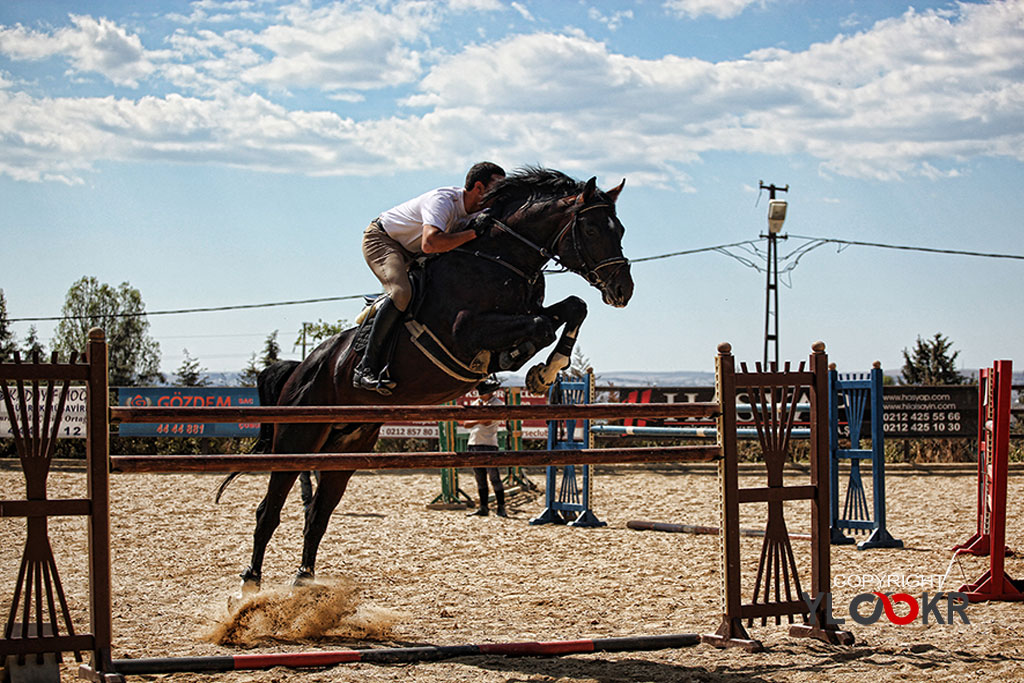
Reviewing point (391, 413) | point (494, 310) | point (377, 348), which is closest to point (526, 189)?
point (494, 310)

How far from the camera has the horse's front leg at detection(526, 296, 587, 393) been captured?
532 centimetres

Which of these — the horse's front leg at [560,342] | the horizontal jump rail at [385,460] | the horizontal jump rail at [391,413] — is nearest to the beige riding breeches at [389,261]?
the horse's front leg at [560,342]

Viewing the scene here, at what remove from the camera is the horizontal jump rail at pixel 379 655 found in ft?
14.0

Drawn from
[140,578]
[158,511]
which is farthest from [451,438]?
[140,578]

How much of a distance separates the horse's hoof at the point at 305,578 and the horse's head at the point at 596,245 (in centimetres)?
268

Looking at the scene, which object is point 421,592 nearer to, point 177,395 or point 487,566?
point 487,566

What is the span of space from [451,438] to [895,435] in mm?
8718

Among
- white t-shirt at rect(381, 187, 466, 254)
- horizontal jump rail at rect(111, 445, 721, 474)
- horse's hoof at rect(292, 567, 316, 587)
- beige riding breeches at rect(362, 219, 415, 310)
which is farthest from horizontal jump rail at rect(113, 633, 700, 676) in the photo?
white t-shirt at rect(381, 187, 466, 254)

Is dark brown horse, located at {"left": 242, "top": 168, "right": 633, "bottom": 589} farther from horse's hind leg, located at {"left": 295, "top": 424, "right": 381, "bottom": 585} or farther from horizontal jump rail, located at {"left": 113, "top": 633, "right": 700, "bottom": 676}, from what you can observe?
horizontal jump rail, located at {"left": 113, "top": 633, "right": 700, "bottom": 676}

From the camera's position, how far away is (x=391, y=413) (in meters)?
4.48

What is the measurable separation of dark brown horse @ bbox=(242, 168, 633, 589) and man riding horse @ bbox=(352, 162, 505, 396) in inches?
3.9

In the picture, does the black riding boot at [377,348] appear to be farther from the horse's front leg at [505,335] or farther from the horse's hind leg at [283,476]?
the horse's hind leg at [283,476]

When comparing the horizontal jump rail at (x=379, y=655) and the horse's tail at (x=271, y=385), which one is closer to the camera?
the horizontal jump rail at (x=379, y=655)

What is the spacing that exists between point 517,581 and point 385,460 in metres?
3.17
